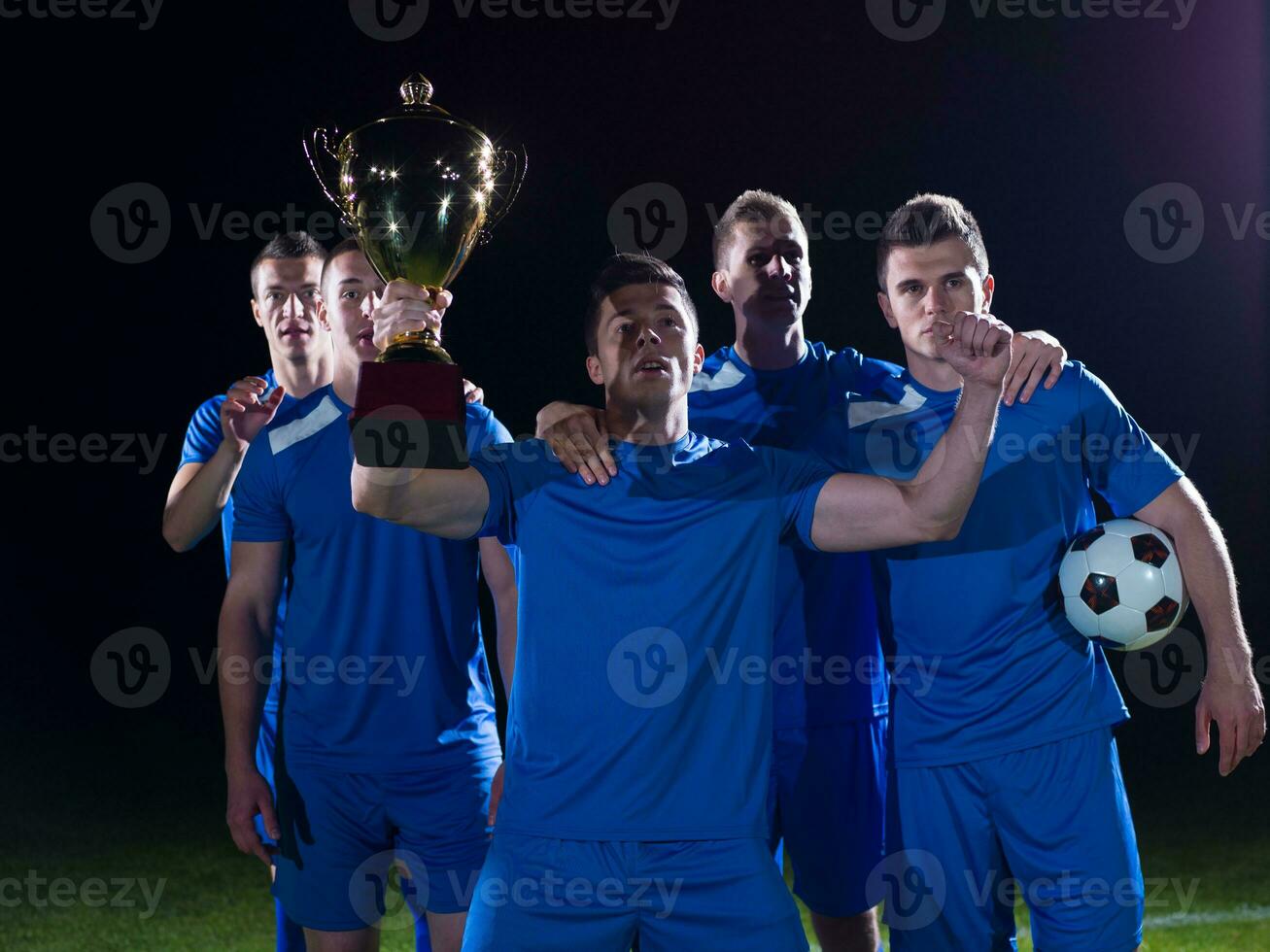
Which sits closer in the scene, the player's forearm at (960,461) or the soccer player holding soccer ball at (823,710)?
the player's forearm at (960,461)

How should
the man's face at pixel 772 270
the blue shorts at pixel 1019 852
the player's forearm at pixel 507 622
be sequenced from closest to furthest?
1. the blue shorts at pixel 1019 852
2. the player's forearm at pixel 507 622
3. the man's face at pixel 772 270

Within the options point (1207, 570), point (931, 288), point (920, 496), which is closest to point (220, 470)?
point (931, 288)

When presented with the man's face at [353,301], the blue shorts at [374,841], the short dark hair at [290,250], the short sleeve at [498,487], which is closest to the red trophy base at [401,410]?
the short sleeve at [498,487]

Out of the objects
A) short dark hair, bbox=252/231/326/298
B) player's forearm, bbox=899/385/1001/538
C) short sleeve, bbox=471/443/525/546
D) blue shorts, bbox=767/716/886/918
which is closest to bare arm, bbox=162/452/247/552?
short dark hair, bbox=252/231/326/298

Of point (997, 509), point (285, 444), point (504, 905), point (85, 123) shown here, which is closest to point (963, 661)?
point (997, 509)

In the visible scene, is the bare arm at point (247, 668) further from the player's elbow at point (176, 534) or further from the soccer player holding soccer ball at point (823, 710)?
the soccer player holding soccer ball at point (823, 710)

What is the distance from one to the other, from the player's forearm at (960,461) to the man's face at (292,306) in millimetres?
1822

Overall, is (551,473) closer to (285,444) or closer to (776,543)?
(776,543)

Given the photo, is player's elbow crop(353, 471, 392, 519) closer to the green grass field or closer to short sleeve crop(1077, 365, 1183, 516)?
short sleeve crop(1077, 365, 1183, 516)

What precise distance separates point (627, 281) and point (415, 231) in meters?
0.35

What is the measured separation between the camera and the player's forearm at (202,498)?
9.86 ft

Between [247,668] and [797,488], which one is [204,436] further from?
[797,488]

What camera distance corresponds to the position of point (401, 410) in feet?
6.07

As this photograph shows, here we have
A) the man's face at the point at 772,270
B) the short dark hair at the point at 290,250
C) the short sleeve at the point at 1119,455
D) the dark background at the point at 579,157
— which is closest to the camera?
the short sleeve at the point at 1119,455
